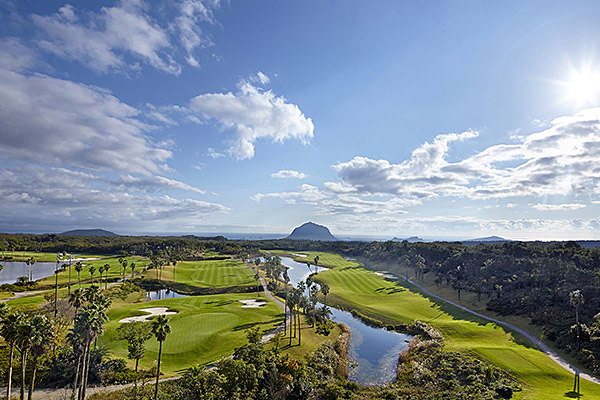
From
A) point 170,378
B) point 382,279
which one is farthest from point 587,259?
point 170,378

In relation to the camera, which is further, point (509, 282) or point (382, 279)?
point (382, 279)

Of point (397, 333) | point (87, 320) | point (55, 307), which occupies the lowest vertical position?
point (397, 333)

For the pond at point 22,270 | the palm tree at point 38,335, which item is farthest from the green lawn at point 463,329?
the pond at point 22,270

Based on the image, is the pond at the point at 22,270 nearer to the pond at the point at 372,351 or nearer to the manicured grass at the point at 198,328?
the manicured grass at the point at 198,328

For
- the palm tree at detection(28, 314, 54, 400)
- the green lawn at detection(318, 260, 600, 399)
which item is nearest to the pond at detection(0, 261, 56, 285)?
the palm tree at detection(28, 314, 54, 400)

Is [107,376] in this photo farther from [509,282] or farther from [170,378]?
[509,282]

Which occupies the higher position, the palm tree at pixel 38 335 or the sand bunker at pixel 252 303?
the palm tree at pixel 38 335
